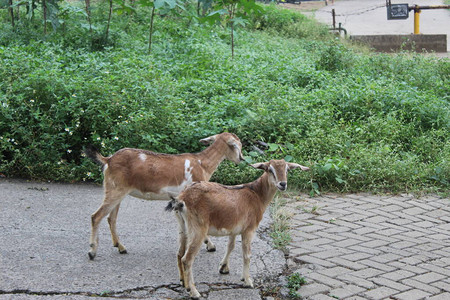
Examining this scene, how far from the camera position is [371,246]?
6.20 meters

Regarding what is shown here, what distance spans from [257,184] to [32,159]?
3721 millimetres

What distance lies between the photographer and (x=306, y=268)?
18.1 feet

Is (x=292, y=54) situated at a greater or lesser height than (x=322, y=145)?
greater

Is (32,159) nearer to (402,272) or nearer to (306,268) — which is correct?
(306,268)

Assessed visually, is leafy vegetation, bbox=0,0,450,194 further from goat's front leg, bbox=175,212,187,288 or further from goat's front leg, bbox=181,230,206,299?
goat's front leg, bbox=181,230,206,299

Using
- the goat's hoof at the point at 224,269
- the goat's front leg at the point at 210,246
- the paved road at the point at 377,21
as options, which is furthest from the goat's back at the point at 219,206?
the paved road at the point at 377,21

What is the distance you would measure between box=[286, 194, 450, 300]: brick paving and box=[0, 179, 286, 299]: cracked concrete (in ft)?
1.33

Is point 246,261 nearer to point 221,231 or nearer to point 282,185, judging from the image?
point 221,231

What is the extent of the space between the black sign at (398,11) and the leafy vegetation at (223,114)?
9067mm

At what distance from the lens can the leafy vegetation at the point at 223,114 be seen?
25.8ft

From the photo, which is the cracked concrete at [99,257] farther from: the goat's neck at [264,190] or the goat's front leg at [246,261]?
the goat's neck at [264,190]

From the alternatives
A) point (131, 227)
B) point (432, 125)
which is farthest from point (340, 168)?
point (131, 227)

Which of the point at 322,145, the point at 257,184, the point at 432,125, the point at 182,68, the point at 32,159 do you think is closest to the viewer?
the point at 257,184

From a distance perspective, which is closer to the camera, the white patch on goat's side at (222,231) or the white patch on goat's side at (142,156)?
the white patch on goat's side at (222,231)
